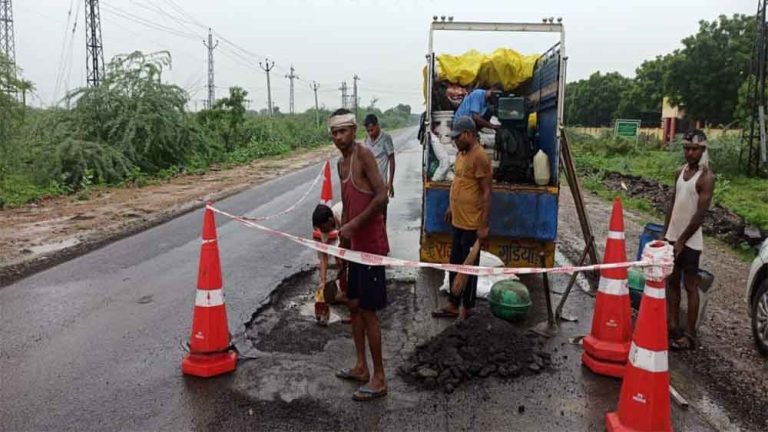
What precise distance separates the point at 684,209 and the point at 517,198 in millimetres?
1949

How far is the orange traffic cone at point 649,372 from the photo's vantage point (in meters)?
3.24

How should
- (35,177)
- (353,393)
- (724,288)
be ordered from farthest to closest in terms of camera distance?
(35,177), (724,288), (353,393)

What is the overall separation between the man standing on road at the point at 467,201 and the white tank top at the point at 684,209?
58.5 inches

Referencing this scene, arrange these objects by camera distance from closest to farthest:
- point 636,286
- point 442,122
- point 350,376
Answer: point 350,376
point 636,286
point 442,122

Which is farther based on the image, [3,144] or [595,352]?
[3,144]

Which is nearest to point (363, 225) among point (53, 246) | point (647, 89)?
point (53, 246)

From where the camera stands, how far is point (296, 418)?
358 cm

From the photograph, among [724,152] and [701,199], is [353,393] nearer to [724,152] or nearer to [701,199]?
[701,199]

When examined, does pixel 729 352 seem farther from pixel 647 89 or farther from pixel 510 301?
pixel 647 89

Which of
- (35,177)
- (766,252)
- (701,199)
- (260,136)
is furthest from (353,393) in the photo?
(260,136)

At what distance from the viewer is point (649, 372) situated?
3275mm

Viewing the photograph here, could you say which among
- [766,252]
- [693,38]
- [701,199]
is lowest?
[766,252]

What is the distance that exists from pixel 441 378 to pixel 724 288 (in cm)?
432

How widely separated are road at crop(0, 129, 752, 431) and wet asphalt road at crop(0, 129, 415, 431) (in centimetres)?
1
